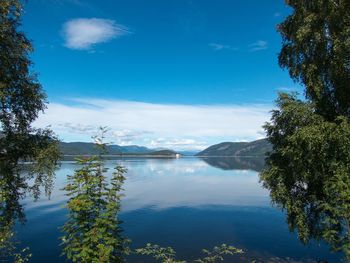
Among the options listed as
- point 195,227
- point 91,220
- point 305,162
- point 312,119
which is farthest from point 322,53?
point 195,227

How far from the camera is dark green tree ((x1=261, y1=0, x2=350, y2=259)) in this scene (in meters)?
24.7

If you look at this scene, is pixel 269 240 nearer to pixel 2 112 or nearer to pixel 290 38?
pixel 290 38

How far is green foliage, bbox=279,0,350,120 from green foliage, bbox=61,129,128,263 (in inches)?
753

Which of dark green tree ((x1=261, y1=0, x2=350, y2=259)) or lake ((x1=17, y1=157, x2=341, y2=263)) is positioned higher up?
dark green tree ((x1=261, y1=0, x2=350, y2=259))

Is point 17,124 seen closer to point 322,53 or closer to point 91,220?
point 91,220

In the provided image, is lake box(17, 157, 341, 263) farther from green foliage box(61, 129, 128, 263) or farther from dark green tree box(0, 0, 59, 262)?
green foliage box(61, 129, 128, 263)

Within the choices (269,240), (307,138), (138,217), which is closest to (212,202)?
(138,217)

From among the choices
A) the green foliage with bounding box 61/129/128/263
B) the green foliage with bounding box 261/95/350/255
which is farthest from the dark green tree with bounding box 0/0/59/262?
the green foliage with bounding box 261/95/350/255

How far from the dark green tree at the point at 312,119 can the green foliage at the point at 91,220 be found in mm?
15129

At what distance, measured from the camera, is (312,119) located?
88.3 feet

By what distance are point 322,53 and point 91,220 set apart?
75.5 ft

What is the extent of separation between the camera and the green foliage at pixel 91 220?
1286cm

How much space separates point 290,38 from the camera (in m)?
31.1

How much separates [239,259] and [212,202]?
45135 millimetres
